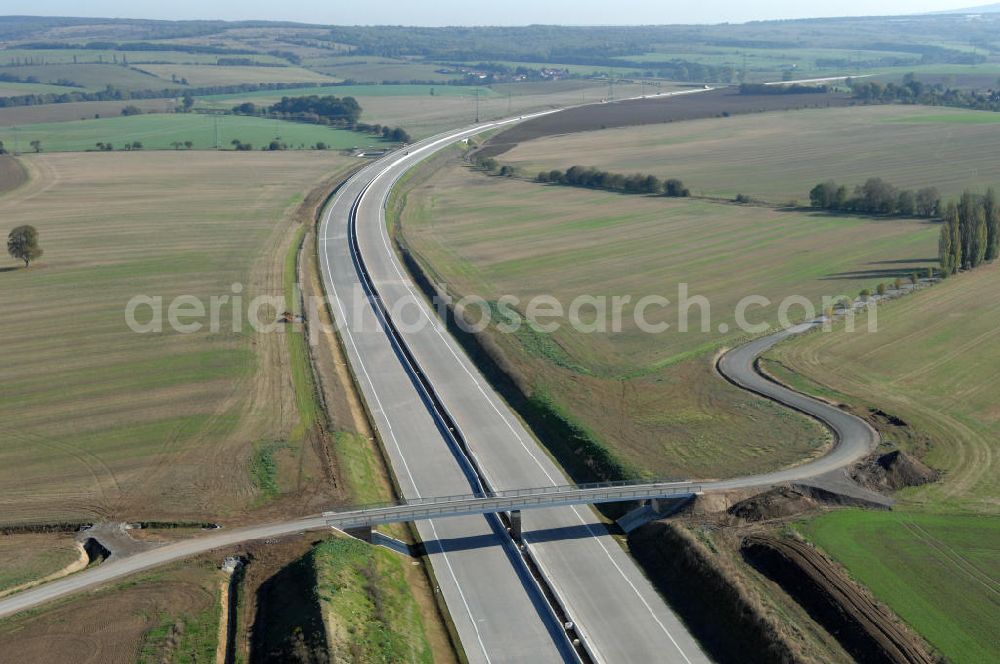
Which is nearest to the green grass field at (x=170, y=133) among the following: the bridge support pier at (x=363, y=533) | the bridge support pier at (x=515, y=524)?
the bridge support pier at (x=363, y=533)

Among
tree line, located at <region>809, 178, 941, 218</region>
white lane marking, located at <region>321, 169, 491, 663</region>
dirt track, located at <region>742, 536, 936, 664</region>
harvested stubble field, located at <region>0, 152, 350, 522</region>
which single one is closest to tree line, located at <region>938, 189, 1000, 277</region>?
tree line, located at <region>809, 178, 941, 218</region>

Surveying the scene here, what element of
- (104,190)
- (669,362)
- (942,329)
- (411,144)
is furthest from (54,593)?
(411,144)

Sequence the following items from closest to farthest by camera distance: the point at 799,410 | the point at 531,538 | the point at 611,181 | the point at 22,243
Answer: the point at 531,538, the point at 799,410, the point at 22,243, the point at 611,181

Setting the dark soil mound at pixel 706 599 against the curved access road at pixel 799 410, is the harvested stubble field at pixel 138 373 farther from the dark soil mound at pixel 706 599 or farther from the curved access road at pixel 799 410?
the curved access road at pixel 799 410

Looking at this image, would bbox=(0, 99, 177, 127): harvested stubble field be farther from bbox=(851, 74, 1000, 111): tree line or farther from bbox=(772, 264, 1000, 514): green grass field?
bbox=(772, 264, 1000, 514): green grass field

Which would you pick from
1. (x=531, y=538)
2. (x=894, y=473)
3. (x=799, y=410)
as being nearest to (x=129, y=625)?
(x=531, y=538)

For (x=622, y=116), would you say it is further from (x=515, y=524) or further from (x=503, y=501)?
(x=515, y=524)

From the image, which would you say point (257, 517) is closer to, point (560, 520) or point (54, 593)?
point (54, 593)
